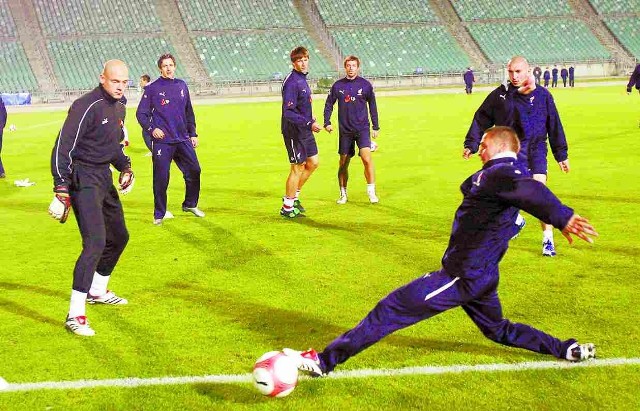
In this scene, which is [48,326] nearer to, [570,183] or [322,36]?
[570,183]

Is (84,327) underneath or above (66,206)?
underneath

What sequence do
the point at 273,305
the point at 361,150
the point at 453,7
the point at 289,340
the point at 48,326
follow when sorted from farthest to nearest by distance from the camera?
the point at 453,7
the point at 361,150
the point at 273,305
the point at 48,326
the point at 289,340

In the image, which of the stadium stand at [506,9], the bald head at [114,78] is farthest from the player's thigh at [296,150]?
the stadium stand at [506,9]

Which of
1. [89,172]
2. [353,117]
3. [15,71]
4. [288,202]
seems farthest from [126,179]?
[15,71]

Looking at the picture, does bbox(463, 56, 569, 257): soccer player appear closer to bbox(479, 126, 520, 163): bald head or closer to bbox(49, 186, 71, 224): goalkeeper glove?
bbox(479, 126, 520, 163): bald head

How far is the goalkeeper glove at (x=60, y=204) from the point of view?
7.19m

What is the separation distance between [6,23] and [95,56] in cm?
741

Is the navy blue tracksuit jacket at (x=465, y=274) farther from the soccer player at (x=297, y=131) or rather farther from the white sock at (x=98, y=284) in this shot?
the soccer player at (x=297, y=131)

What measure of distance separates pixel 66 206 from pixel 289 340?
230 centimetres

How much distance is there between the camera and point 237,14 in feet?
227

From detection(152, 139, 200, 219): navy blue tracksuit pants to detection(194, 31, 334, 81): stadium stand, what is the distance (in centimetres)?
4874

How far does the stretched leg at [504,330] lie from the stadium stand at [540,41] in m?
63.0

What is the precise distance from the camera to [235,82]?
60344 mm

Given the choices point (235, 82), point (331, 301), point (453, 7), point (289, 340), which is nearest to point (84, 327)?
point (289, 340)
